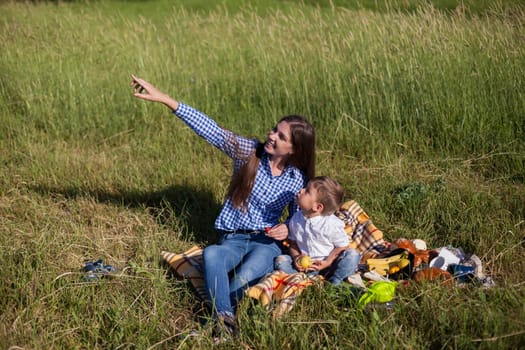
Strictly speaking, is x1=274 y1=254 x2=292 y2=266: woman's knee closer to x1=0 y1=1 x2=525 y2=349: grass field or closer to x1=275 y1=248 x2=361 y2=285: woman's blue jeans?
x1=275 y1=248 x2=361 y2=285: woman's blue jeans

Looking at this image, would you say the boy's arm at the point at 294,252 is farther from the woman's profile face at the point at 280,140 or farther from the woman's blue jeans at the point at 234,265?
the woman's profile face at the point at 280,140

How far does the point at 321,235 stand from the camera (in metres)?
4.25

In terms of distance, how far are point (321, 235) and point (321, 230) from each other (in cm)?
3

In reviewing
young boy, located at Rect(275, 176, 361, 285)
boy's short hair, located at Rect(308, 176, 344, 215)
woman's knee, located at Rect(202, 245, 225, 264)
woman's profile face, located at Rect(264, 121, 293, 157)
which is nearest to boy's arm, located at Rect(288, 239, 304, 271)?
young boy, located at Rect(275, 176, 361, 285)

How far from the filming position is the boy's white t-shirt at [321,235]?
167 inches

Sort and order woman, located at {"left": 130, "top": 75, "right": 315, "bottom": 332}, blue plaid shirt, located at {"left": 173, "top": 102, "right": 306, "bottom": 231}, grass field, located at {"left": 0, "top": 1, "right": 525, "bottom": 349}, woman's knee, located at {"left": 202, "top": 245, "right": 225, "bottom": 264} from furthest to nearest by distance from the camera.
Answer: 1. blue plaid shirt, located at {"left": 173, "top": 102, "right": 306, "bottom": 231}
2. woman, located at {"left": 130, "top": 75, "right": 315, "bottom": 332}
3. woman's knee, located at {"left": 202, "top": 245, "right": 225, "bottom": 264}
4. grass field, located at {"left": 0, "top": 1, "right": 525, "bottom": 349}

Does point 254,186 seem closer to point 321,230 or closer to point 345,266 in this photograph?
point 321,230

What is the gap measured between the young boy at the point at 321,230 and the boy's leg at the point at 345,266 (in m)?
0.05

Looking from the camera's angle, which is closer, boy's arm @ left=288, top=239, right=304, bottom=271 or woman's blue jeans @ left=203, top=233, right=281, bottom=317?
woman's blue jeans @ left=203, top=233, right=281, bottom=317

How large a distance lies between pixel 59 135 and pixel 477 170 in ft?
12.8

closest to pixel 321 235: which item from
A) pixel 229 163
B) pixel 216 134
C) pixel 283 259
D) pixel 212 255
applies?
pixel 283 259

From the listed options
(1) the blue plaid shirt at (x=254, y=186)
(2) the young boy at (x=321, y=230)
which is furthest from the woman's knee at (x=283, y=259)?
(1) the blue plaid shirt at (x=254, y=186)

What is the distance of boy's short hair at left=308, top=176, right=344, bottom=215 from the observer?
13.9 ft

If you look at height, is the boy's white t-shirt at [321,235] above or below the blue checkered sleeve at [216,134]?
below
